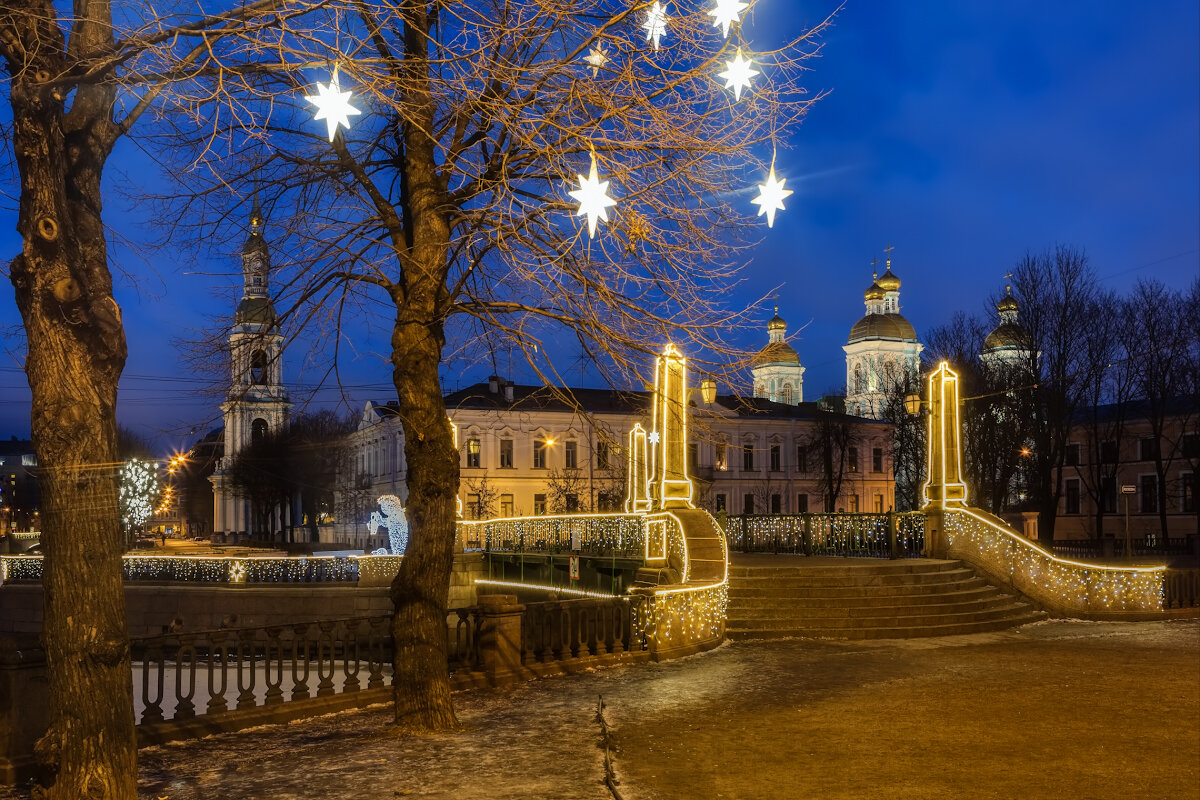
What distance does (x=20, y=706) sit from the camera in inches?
308

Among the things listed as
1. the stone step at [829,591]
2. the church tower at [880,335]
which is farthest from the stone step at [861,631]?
the church tower at [880,335]

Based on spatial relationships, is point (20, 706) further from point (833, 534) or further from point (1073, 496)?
point (1073, 496)

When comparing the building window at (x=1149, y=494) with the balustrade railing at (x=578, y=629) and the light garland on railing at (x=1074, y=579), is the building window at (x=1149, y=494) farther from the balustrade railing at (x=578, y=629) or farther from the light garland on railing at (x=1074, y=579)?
the balustrade railing at (x=578, y=629)

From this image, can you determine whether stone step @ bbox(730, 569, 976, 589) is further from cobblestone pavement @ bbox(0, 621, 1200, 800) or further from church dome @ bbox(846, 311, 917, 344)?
church dome @ bbox(846, 311, 917, 344)

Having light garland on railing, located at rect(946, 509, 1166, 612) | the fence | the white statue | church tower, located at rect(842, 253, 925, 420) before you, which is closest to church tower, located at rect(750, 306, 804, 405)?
church tower, located at rect(842, 253, 925, 420)

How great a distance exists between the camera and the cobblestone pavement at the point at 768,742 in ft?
25.3

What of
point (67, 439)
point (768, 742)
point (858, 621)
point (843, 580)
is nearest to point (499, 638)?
point (768, 742)

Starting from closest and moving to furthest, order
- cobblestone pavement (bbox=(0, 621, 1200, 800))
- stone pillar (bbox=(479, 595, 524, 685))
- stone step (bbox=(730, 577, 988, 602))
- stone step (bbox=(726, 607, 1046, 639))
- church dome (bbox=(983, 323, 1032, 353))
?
cobblestone pavement (bbox=(0, 621, 1200, 800)), stone pillar (bbox=(479, 595, 524, 685)), stone step (bbox=(726, 607, 1046, 639)), stone step (bbox=(730, 577, 988, 602)), church dome (bbox=(983, 323, 1032, 353))

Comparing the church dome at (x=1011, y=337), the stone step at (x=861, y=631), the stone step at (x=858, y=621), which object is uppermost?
the church dome at (x=1011, y=337)

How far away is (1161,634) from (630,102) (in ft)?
46.8

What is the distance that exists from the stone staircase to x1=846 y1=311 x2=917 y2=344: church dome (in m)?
85.9

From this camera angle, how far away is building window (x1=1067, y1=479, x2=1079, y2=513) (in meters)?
63.5

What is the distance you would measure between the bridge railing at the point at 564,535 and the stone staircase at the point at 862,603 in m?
3.71

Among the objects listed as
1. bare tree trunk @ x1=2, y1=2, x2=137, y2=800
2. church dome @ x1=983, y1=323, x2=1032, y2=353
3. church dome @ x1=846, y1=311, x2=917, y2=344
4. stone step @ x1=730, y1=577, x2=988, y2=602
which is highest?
church dome @ x1=846, y1=311, x2=917, y2=344
